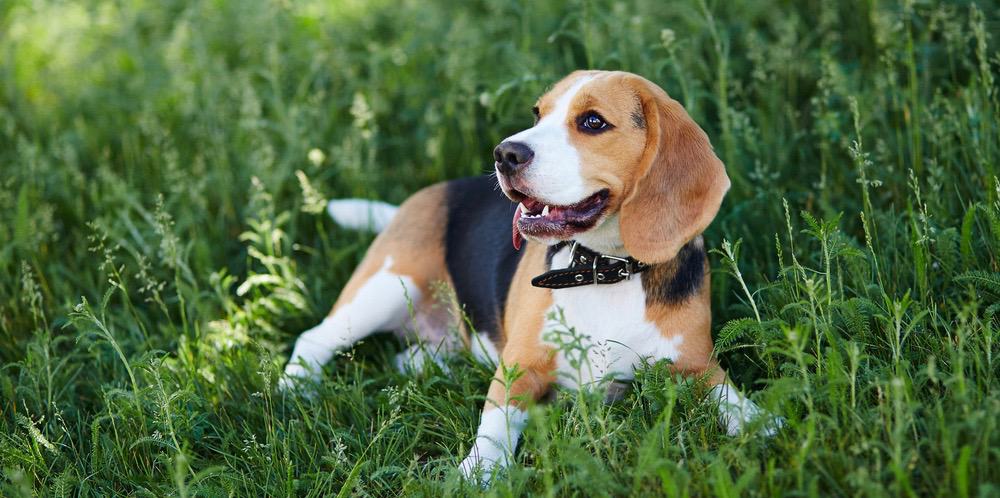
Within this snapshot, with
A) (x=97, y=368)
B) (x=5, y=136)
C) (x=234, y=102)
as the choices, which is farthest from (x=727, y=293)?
(x=5, y=136)

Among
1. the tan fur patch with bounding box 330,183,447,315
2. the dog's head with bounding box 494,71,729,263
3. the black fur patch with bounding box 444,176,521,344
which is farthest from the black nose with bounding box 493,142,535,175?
the tan fur patch with bounding box 330,183,447,315

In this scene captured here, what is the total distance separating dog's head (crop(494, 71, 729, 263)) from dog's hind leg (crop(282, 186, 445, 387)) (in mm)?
1297

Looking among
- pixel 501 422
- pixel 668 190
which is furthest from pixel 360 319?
pixel 668 190

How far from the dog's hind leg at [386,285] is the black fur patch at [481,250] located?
0.09 metres

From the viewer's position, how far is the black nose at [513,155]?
10.5ft

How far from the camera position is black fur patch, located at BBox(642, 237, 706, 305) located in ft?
11.4

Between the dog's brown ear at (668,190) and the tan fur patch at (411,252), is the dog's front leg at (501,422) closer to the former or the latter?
the dog's brown ear at (668,190)

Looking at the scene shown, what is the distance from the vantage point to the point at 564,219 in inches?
130

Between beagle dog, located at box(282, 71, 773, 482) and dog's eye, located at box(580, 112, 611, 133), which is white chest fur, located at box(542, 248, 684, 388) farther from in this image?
dog's eye, located at box(580, 112, 611, 133)

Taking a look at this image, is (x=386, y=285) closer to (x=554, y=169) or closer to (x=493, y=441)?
(x=493, y=441)

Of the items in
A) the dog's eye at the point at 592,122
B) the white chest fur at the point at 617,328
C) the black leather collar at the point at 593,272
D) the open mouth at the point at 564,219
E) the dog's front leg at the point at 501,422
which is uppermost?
the dog's eye at the point at 592,122

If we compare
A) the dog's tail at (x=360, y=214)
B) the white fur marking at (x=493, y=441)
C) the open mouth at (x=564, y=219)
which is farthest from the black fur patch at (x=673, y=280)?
the dog's tail at (x=360, y=214)

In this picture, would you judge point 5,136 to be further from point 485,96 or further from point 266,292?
point 485,96

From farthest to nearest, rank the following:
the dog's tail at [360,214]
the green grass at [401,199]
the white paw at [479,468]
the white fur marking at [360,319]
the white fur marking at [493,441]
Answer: the dog's tail at [360,214] → the white fur marking at [360,319] → the white fur marking at [493,441] → the white paw at [479,468] → the green grass at [401,199]
